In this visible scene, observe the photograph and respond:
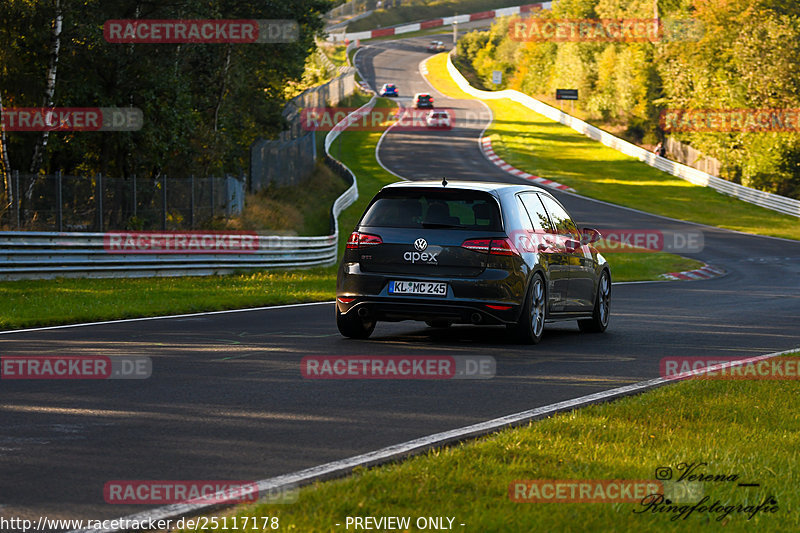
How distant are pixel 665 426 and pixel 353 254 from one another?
5.25 meters

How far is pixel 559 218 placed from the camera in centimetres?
1349

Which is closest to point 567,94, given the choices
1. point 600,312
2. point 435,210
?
point 600,312

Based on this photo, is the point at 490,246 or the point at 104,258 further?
the point at 104,258

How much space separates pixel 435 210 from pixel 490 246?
28.9 inches

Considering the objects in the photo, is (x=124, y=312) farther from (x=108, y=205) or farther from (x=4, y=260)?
(x=108, y=205)

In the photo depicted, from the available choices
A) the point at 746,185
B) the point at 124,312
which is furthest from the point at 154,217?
the point at 746,185

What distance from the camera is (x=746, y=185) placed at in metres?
63.1

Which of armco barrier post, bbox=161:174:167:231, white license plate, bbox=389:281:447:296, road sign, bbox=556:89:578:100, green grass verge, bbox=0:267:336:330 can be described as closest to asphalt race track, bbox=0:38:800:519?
white license plate, bbox=389:281:447:296

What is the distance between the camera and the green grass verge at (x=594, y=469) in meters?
4.92

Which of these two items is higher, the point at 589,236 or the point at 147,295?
the point at 589,236

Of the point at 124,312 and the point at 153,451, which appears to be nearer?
the point at 153,451

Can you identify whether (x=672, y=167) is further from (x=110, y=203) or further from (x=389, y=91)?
(x=110, y=203)

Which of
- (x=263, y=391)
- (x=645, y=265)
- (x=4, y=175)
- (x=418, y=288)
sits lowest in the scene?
(x=645, y=265)

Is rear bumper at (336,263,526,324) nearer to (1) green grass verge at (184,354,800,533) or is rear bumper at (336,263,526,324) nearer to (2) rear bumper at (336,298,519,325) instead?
(2) rear bumper at (336,298,519,325)
